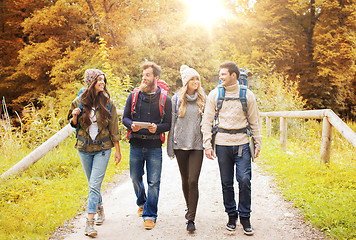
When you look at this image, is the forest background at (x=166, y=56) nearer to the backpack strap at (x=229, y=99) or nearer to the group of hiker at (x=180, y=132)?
the group of hiker at (x=180, y=132)

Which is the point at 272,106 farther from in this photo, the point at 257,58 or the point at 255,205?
the point at 255,205

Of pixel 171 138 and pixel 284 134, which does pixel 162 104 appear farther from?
pixel 284 134

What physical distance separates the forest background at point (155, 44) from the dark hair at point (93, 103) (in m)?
10.2

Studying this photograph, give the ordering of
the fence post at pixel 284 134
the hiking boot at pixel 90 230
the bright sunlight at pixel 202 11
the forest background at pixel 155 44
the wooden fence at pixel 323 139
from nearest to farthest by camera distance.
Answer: the hiking boot at pixel 90 230 → the wooden fence at pixel 323 139 → the fence post at pixel 284 134 → the forest background at pixel 155 44 → the bright sunlight at pixel 202 11

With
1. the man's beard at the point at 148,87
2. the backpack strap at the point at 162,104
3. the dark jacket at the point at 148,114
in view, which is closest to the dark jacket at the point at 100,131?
the dark jacket at the point at 148,114

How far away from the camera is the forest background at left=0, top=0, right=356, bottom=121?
1556cm

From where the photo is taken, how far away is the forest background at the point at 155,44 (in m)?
15.6

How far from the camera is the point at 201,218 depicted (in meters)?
4.00

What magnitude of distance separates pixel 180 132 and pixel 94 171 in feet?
3.69

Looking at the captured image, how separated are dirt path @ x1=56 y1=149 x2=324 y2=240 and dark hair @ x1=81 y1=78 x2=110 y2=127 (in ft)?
4.32

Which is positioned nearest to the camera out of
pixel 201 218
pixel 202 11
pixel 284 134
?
pixel 201 218

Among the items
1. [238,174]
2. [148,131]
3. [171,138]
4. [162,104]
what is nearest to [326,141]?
[238,174]

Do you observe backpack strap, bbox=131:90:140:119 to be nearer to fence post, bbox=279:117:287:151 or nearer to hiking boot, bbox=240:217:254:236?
hiking boot, bbox=240:217:254:236

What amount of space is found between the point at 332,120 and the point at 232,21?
833 inches
